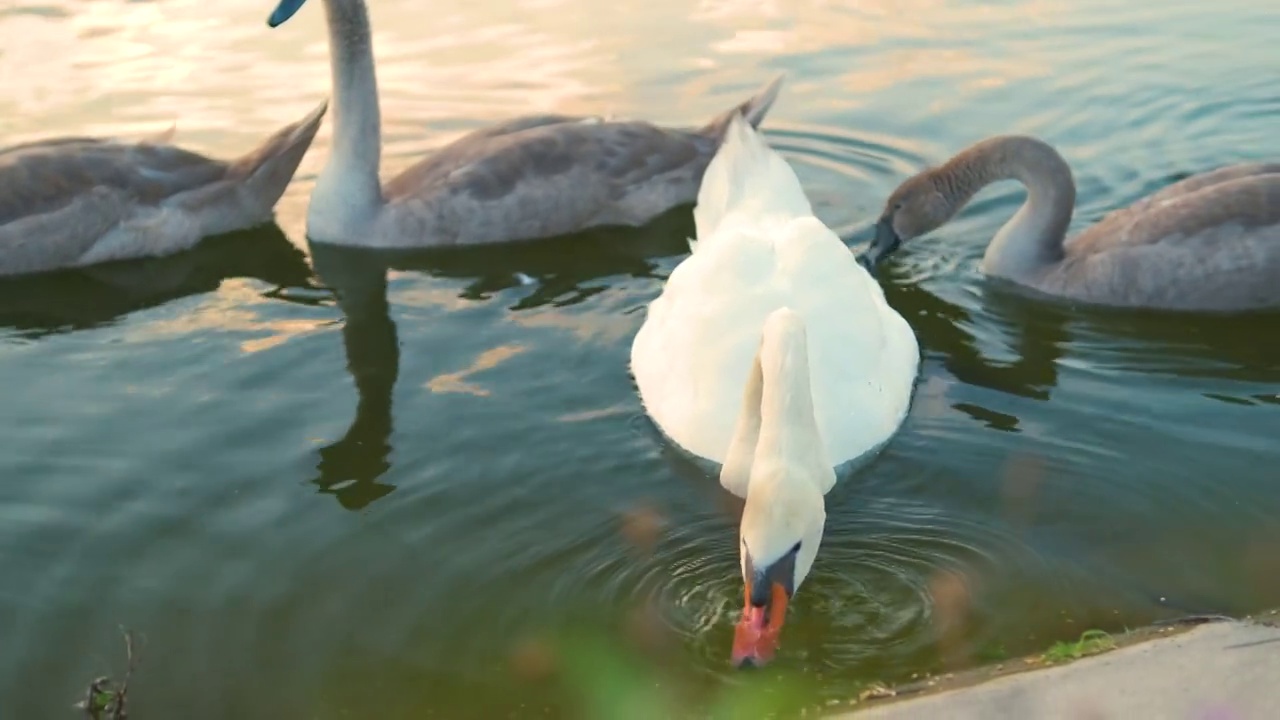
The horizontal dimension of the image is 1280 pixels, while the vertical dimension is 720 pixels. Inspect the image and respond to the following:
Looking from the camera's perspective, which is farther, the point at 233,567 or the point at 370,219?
the point at 370,219

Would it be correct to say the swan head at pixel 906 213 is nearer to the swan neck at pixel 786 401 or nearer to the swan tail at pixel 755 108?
the swan tail at pixel 755 108

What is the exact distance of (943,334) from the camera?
26.5ft

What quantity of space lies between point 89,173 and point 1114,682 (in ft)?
23.5

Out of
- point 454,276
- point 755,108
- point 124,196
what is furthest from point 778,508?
point 124,196

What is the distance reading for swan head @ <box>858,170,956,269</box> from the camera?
8.80m

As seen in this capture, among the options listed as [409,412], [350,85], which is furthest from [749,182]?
[350,85]

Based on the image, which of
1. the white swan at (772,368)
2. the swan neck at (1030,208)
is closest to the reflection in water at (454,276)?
the white swan at (772,368)

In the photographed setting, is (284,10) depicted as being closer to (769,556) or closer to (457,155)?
(457,155)

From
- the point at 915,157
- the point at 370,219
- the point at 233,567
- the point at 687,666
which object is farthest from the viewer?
the point at 915,157

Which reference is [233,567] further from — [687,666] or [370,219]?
[370,219]

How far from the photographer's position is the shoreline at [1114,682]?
4321mm

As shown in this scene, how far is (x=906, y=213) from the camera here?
8836 mm

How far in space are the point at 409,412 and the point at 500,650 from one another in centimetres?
218

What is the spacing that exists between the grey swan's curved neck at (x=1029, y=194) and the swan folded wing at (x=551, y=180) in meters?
1.93
